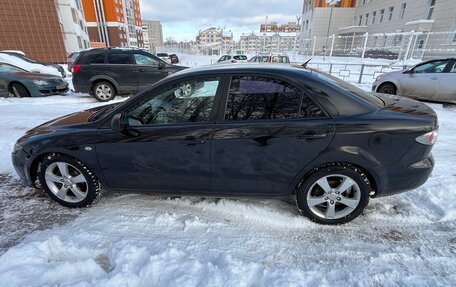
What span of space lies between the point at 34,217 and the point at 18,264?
86 centimetres

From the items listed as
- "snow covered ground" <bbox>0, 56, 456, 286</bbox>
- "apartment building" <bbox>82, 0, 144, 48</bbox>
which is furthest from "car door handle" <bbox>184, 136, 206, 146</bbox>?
"apartment building" <bbox>82, 0, 144, 48</bbox>

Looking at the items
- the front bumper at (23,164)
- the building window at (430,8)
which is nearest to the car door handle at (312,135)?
the front bumper at (23,164)

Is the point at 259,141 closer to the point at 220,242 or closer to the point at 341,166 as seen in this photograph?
the point at 341,166

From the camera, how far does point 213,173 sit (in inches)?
102

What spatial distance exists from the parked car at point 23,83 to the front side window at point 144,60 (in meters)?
3.32

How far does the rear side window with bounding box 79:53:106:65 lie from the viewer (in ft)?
28.0

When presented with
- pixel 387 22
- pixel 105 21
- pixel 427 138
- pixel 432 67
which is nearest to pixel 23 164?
pixel 427 138

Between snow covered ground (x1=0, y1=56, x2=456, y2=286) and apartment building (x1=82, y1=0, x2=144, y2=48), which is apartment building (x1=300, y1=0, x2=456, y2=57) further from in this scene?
apartment building (x1=82, y1=0, x2=144, y2=48)

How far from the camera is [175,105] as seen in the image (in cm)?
267

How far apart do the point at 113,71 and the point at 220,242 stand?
26.3 feet

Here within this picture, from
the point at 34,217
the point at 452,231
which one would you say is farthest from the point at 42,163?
the point at 452,231

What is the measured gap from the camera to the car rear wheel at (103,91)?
28.4 ft

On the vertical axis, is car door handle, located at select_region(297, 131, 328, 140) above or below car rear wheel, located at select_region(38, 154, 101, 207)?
above

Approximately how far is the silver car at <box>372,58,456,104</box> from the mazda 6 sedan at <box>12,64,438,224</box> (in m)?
6.29
